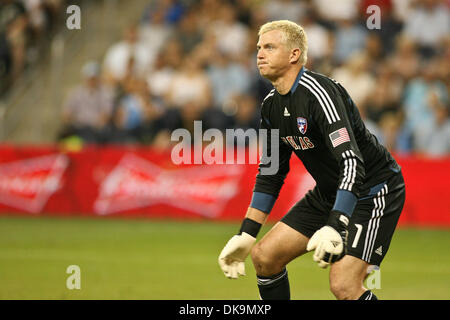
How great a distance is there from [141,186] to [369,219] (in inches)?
374

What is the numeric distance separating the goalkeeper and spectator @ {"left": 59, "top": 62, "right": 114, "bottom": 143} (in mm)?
10257

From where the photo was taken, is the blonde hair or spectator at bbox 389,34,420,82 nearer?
the blonde hair

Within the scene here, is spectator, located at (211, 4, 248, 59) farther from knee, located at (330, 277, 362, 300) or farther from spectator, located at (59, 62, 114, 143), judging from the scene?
knee, located at (330, 277, 362, 300)

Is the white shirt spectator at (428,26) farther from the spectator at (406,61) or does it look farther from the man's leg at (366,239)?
the man's leg at (366,239)

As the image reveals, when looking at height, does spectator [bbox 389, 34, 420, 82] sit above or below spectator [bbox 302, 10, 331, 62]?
below

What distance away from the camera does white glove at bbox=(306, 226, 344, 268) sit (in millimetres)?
5168

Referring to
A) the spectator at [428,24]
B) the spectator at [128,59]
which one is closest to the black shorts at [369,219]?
the spectator at [128,59]

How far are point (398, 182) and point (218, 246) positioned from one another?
244 inches

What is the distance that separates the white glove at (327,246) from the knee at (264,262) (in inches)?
39.9

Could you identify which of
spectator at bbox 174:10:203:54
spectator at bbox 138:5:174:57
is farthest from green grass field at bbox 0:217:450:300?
spectator at bbox 138:5:174:57

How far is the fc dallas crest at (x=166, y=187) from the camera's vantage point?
14.8m

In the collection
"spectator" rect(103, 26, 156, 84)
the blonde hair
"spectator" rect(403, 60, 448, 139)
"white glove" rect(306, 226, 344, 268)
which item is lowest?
"white glove" rect(306, 226, 344, 268)

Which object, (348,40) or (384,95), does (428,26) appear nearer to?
(348,40)

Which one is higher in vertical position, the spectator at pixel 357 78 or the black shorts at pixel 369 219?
the spectator at pixel 357 78
